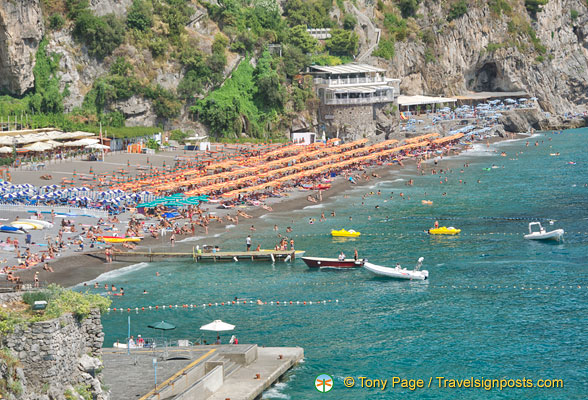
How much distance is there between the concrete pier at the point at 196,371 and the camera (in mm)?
38250

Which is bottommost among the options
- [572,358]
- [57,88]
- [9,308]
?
[572,358]

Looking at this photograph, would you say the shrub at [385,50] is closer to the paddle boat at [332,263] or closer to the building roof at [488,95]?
the building roof at [488,95]

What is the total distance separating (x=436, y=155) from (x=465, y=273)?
75.5 meters

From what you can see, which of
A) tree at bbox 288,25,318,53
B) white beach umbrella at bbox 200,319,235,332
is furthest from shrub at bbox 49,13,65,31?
white beach umbrella at bbox 200,319,235,332

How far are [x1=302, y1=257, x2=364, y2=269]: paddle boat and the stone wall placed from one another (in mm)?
39576

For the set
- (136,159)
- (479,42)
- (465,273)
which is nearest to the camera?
(465,273)

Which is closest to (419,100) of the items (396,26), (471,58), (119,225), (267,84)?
(396,26)

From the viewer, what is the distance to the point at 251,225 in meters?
87.1

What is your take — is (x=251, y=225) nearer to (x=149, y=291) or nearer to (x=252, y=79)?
(x=149, y=291)

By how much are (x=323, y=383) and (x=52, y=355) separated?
59.0ft

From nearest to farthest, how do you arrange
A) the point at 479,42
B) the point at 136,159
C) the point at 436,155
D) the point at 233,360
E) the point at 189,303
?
the point at 233,360, the point at 189,303, the point at 136,159, the point at 436,155, the point at 479,42

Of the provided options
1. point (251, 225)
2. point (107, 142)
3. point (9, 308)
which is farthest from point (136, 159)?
point (9, 308)

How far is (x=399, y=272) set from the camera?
66500 millimetres

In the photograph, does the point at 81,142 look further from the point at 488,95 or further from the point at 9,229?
the point at 488,95
